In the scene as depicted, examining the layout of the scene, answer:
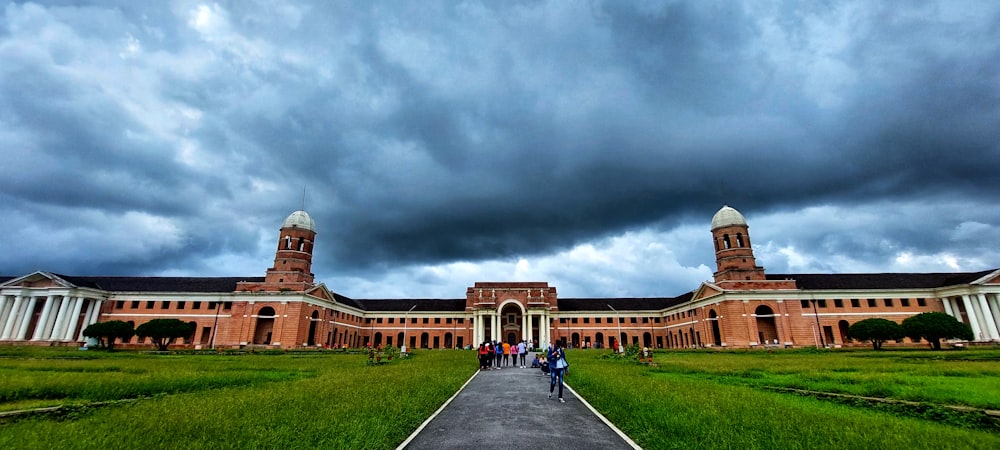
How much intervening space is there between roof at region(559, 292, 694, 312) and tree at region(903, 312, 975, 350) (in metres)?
34.5

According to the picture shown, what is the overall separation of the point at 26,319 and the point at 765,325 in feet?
305

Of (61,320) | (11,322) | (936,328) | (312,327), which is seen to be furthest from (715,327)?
(11,322)

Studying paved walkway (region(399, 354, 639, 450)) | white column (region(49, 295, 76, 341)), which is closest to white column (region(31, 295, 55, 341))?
white column (region(49, 295, 76, 341))

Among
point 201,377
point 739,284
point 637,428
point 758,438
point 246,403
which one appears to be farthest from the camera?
point 739,284

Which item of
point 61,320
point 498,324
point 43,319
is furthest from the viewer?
point 498,324

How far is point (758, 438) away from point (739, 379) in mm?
12000

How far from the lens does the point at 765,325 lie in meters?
55.0

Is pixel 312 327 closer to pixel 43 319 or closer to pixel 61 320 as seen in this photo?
pixel 61 320

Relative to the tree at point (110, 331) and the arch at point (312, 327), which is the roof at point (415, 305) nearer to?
the arch at point (312, 327)

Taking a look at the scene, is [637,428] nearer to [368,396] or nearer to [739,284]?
[368,396]

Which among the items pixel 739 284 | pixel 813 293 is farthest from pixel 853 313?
pixel 739 284

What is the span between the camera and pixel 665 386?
12.7 m

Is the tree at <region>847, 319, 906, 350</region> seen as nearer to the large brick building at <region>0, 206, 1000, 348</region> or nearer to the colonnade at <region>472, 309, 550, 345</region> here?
the large brick building at <region>0, 206, 1000, 348</region>

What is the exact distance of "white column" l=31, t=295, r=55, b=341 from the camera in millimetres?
52750
